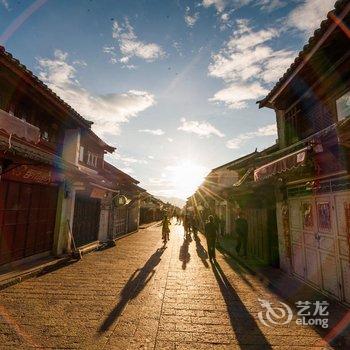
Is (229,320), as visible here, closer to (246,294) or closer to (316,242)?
(246,294)

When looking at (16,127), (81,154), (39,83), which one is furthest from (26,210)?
(81,154)

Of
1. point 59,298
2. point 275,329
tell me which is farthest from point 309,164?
point 59,298

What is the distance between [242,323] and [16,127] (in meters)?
5.95

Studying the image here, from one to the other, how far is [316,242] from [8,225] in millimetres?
9708

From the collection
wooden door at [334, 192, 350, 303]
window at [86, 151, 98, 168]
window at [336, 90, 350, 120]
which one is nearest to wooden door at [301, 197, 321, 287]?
wooden door at [334, 192, 350, 303]

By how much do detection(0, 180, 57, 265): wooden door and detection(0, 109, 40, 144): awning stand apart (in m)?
3.64

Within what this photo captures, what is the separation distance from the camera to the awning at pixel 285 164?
20.0 ft

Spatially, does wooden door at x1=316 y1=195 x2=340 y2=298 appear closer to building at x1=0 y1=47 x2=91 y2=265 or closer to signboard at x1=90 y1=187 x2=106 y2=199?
building at x1=0 y1=47 x2=91 y2=265

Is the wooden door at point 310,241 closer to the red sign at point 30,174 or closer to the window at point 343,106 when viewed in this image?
the window at point 343,106

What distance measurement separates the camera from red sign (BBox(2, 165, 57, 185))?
26.9ft

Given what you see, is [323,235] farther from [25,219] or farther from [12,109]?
[12,109]

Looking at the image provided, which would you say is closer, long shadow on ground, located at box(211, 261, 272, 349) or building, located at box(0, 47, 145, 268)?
long shadow on ground, located at box(211, 261, 272, 349)

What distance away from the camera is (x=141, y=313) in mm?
5520

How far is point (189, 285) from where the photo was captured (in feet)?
25.4
